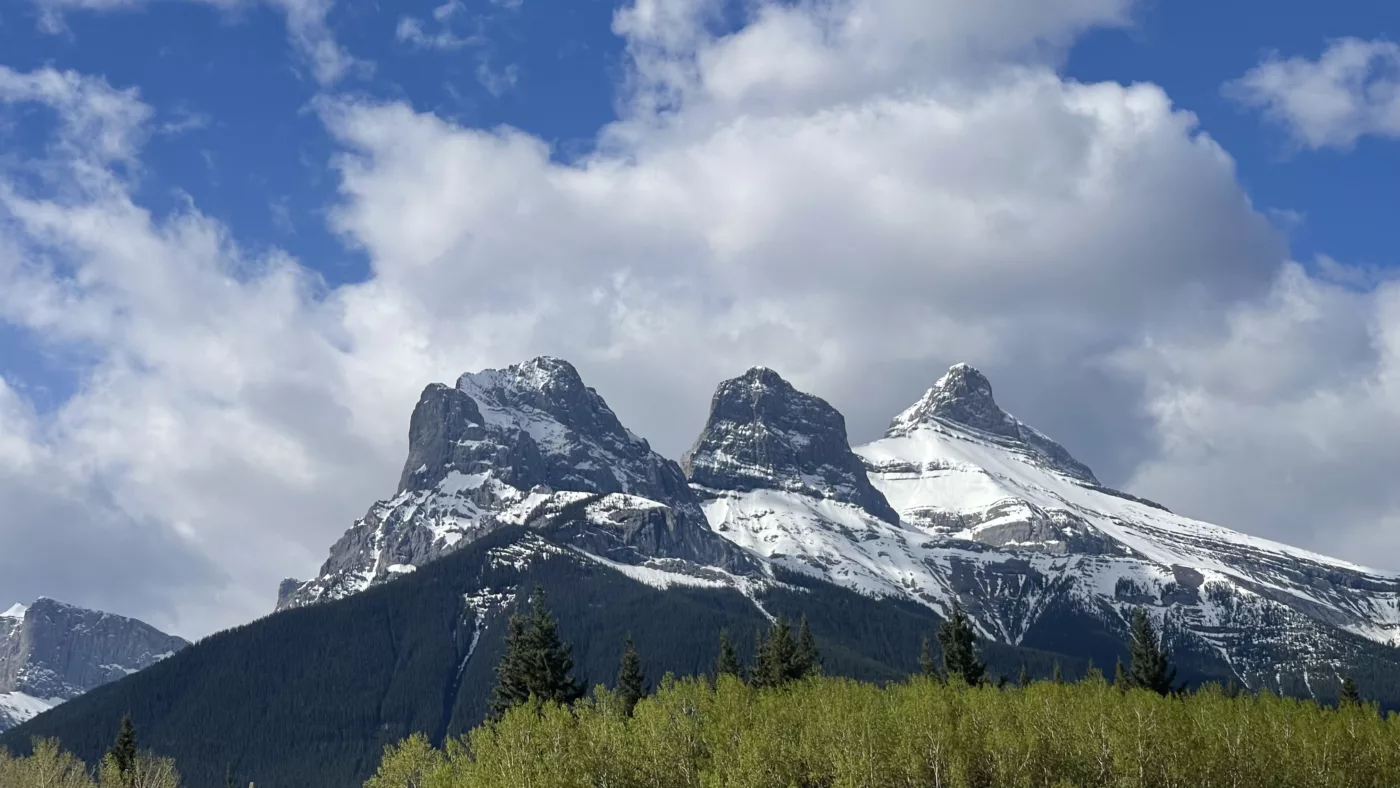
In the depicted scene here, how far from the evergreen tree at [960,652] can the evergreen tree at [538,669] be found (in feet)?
119

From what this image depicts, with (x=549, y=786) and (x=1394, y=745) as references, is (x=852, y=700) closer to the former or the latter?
(x=549, y=786)

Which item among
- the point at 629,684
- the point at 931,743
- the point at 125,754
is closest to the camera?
the point at 931,743

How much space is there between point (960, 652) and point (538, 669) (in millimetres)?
41465

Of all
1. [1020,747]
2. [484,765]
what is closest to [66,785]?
[484,765]

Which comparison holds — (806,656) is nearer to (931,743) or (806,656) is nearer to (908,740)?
(908,740)

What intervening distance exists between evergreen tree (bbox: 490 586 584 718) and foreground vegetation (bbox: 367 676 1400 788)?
609cm

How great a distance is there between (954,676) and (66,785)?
95112 mm

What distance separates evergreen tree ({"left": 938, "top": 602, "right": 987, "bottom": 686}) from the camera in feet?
474

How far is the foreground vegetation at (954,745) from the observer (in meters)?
109

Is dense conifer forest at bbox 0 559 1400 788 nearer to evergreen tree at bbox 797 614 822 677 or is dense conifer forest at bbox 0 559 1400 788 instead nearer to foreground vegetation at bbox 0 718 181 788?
evergreen tree at bbox 797 614 822 677

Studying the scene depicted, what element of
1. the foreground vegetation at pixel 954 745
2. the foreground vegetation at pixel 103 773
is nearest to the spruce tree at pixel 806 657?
the foreground vegetation at pixel 954 745

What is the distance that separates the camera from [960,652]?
144875 mm

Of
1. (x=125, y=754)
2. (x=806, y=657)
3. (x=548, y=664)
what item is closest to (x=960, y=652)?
(x=806, y=657)

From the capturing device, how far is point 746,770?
109750mm
